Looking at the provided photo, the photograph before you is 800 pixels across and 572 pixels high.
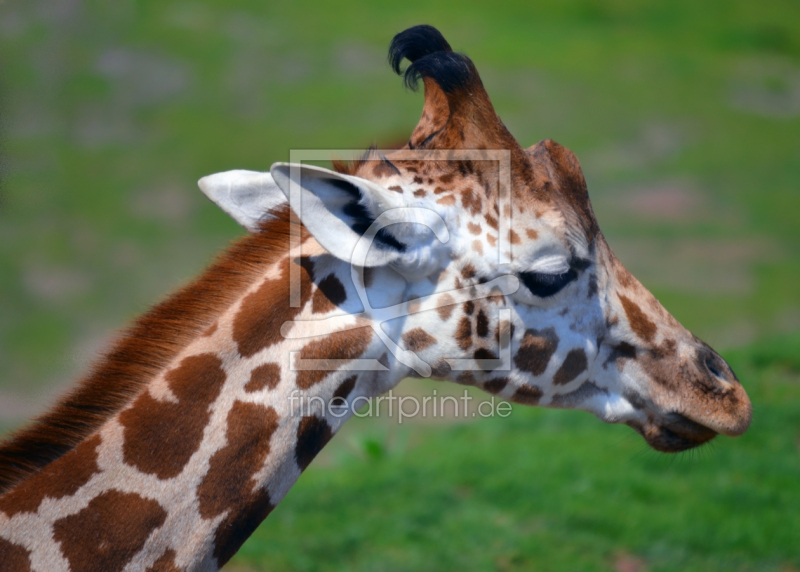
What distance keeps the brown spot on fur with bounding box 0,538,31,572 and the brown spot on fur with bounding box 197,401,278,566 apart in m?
0.49

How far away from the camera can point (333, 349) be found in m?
2.27

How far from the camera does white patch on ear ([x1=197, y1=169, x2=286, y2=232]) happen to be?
2.55 m

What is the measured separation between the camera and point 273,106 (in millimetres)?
14898

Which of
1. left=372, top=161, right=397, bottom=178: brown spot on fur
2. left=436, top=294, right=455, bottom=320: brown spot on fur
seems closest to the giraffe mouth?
left=436, top=294, right=455, bottom=320: brown spot on fur

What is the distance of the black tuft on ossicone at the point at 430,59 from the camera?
8.20 ft

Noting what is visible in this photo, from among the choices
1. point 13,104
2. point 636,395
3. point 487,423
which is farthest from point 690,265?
point 13,104

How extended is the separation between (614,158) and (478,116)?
1171 cm

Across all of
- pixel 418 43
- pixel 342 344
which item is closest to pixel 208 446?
pixel 342 344

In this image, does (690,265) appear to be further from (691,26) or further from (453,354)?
(691,26)

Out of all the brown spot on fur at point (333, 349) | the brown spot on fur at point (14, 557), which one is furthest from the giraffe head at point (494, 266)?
the brown spot on fur at point (14, 557)

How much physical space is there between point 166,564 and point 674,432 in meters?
1.87

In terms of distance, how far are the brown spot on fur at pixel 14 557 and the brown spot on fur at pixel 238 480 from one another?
1.61ft

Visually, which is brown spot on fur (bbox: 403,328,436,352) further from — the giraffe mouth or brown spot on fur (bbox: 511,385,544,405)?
the giraffe mouth

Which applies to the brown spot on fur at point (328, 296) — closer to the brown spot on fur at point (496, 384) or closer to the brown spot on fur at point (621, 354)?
the brown spot on fur at point (496, 384)
